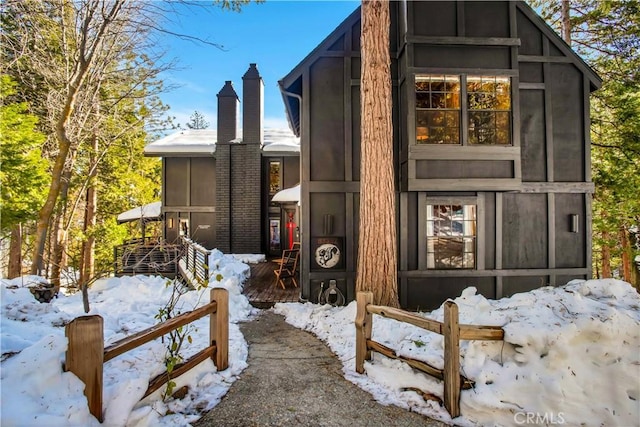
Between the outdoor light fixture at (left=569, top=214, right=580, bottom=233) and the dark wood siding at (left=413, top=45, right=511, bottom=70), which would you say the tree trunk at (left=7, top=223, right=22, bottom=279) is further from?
the outdoor light fixture at (left=569, top=214, right=580, bottom=233)

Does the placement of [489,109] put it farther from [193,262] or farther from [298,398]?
[193,262]

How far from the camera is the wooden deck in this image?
21.4 feet

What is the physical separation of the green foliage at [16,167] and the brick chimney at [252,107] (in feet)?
23.0

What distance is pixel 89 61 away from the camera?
25.2 ft

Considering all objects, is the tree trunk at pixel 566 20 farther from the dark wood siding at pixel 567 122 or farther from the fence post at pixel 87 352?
the fence post at pixel 87 352

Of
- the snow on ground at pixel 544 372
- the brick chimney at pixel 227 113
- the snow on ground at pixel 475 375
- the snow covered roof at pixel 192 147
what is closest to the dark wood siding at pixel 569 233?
the snow on ground at pixel 475 375

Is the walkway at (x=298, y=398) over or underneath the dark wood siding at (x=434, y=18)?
underneath

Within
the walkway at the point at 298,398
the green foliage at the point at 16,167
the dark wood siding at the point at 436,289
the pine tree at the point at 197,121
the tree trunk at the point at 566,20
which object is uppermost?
the pine tree at the point at 197,121

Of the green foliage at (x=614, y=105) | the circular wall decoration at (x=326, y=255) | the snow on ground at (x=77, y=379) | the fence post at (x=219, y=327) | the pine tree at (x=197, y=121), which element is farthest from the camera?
the pine tree at (x=197, y=121)

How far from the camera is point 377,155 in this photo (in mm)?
5191

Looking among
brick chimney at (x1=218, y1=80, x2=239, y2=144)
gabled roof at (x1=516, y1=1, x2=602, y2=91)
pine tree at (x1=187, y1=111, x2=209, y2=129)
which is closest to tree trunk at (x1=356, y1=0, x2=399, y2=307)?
gabled roof at (x1=516, y1=1, x2=602, y2=91)

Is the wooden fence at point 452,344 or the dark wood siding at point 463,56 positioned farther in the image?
the dark wood siding at point 463,56

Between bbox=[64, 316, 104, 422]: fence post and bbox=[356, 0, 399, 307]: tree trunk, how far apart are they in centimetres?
378

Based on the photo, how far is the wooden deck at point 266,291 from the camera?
652 cm
